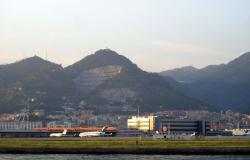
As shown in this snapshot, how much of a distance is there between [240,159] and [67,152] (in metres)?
29.8

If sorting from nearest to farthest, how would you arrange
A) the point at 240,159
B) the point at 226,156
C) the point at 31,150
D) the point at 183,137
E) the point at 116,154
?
the point at 240,159 < the point at 226,156 < the point at 116,154 < the point at 31,150 < the point at 183,137

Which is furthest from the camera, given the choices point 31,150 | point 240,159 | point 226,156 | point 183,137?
point 183,137

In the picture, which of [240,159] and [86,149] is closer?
[240,159]

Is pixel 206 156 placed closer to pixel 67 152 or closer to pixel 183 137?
pixel 67 152

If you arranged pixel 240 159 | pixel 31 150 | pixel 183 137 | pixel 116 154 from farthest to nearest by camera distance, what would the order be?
pixel 183 137, pixel 31 150, pixel 116 154, pixel 240 159

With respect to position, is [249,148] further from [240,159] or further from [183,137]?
[183,137]

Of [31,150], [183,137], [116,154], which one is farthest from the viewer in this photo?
[183,137]

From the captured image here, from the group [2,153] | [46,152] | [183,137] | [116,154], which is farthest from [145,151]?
[183,137]

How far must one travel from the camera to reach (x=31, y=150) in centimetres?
9725

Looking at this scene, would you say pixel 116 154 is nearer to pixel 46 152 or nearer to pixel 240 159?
pixel 46 152

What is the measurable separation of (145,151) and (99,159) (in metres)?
12.3

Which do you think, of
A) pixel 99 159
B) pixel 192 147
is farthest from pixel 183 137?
pixel 99 159

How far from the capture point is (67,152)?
94.5m

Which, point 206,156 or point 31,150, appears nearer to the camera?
point 206,156
